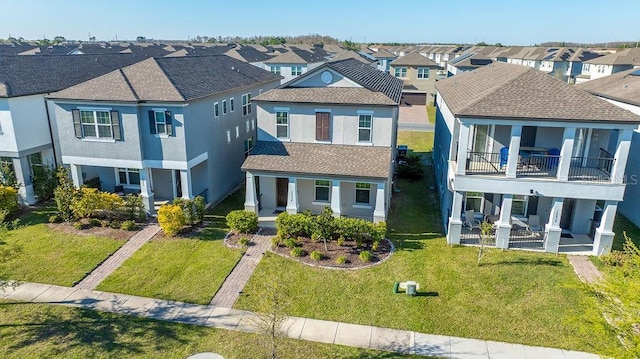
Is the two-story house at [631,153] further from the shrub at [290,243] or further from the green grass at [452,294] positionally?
the shrub at [290,243]

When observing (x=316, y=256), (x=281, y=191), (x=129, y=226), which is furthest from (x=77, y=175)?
(x=316, y=256)

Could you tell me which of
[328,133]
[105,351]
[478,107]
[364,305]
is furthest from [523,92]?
[105,351]

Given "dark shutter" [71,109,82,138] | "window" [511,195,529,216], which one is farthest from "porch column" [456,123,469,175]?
"dark shutter" [71,109,82,138]

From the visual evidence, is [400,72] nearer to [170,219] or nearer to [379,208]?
[379,208]

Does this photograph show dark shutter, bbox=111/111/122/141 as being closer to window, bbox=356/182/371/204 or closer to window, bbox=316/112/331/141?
window, bbox=316/112/331/141

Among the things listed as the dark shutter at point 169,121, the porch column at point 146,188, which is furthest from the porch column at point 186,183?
the dark shutter at point 169,121

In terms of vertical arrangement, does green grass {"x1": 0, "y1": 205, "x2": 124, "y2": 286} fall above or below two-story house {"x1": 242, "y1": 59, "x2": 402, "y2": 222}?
below

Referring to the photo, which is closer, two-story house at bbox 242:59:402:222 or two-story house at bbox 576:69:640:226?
two-story house at bbox 242:59:402:222
